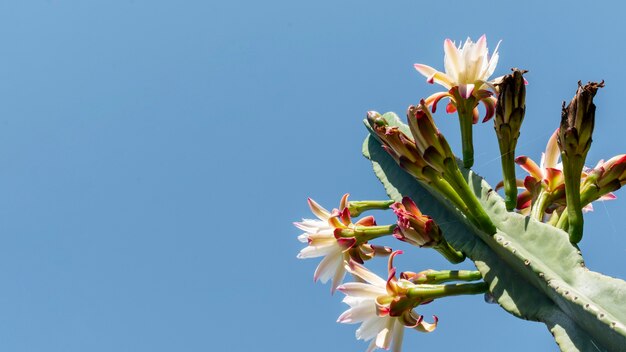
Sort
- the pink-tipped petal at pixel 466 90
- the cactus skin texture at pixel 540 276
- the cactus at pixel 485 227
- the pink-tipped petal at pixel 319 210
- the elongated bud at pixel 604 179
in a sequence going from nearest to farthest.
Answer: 1. the cactus skin texture at pixel 540 276
2. the cactus at pixel 485 227
3. the elongated bud at pixel 604 179
4. the pink-tipped petal at pixel 466 90
5. the pink-tipped petal at pixel 319 210

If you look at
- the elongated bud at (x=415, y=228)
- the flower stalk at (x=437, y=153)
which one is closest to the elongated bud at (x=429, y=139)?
the flower stalk at (x=437, y=153)

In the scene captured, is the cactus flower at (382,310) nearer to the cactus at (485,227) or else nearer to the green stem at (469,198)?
the cactus at (485,227)

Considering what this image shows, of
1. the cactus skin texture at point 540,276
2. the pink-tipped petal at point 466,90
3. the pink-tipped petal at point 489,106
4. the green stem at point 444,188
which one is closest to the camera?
the cactus skin texture at point 540,276

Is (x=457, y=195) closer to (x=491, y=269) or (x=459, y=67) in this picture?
(x=491, y=269)

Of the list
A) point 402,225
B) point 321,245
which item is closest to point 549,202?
point 402,225

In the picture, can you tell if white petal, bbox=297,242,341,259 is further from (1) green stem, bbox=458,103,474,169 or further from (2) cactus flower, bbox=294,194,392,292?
(1) green stem, bbox=458,103,474,169

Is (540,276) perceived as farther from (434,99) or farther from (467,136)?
(434,99)
